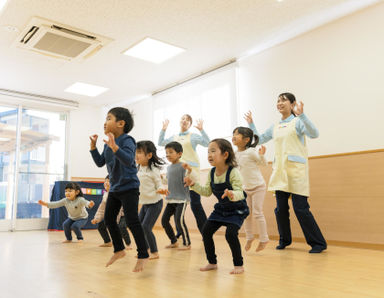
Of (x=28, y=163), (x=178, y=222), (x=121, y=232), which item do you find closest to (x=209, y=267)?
(x=178, y=222)

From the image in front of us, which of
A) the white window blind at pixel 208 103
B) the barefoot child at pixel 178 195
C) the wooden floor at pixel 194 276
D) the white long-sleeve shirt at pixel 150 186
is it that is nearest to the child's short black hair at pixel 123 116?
the white long-sleeve shirt at pixel 150 186

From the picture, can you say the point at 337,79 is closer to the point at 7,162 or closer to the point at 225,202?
the point at 225,202

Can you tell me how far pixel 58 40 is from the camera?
13.5ft

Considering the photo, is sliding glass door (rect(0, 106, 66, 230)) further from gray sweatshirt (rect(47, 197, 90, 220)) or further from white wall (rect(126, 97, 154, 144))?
gray sweatshirt (rect(47, 197, 90, 220))

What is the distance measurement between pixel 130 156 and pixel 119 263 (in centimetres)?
88

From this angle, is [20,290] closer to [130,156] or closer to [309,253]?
[130,156]

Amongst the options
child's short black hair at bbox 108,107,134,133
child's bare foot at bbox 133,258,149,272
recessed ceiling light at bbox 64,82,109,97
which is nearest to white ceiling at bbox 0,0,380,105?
recessed ceiling light at bbox 64,82,109,97

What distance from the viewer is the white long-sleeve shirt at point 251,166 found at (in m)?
2.99

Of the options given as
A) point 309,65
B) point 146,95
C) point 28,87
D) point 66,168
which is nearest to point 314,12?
point 309,65

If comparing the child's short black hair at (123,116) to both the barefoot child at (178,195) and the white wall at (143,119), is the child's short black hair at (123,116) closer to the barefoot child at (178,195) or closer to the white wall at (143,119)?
the barefoot child at (178,195)

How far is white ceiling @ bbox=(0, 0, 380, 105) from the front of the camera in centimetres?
350

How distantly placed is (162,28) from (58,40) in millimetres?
1255

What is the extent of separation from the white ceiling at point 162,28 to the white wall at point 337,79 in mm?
181

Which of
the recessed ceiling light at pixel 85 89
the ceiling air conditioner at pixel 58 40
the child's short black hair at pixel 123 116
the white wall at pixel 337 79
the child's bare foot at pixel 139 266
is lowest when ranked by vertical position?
the child's bare foot at pixel 139 266
